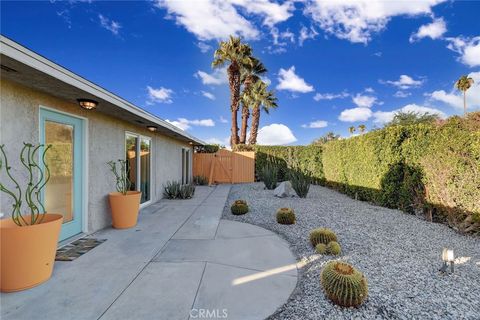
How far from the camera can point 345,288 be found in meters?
2.07

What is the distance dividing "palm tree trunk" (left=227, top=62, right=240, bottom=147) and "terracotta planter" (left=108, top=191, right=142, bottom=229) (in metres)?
11.6

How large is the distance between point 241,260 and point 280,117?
713 inches

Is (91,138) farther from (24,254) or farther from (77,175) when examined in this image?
(24,254)

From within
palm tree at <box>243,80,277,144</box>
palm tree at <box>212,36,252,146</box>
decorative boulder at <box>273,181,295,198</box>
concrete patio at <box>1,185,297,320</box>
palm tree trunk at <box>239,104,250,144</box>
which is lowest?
concrete patio at <box>1,185,297,320</box>

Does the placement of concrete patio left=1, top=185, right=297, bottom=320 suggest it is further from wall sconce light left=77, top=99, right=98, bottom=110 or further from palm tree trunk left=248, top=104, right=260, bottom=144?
palm tree trunk left=248, top=104, right=260, bottom=144

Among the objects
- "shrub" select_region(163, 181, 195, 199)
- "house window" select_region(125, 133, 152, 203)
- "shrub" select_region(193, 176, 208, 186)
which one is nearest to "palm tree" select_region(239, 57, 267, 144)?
"shrub" select_region(193, 176, 208, 186)

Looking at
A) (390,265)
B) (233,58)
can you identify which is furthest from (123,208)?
(233,58)

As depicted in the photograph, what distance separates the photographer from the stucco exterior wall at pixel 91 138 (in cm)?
269

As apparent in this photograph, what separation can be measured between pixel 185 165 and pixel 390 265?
1016 centimetres

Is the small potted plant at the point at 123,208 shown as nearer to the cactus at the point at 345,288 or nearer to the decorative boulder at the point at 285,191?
the cactus at the point at 345,288

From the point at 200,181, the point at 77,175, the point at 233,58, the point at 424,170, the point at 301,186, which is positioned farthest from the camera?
the point at 233,58

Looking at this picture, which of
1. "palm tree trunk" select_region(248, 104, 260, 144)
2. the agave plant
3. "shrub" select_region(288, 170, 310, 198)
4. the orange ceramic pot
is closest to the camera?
the orange ceramic pot

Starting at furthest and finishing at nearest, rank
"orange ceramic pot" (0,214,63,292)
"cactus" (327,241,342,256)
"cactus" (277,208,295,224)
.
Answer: "cactus" (277,208,295,224)
"cactus" (327,241,342,256)
"orange ceramic pot" (0,214,63,292)

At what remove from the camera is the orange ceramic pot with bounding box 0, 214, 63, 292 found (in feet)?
7.32
